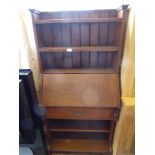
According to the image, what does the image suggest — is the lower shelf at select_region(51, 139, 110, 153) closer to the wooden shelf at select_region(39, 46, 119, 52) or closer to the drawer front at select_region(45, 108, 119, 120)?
the drawer front at select_region(45, 108, 119, 120)

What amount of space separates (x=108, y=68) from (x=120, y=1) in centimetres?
60

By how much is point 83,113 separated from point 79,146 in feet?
1.84

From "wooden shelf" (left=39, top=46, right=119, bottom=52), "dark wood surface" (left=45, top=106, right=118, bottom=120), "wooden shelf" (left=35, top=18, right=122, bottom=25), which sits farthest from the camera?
"dark wood surface" (left=45, top=106, right=118, bottom=120)

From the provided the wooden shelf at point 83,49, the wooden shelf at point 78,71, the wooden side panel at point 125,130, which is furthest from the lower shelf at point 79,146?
the wooden shelf at point 83,49

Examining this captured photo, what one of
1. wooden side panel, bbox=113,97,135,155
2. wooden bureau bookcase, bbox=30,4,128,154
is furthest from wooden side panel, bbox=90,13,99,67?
wooden side panel, bbox=113,97,135,155

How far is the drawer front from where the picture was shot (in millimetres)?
1562

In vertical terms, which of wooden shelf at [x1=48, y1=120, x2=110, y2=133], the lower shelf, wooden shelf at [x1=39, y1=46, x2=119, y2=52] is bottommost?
the lower shelf

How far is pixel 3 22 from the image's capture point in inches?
23.4

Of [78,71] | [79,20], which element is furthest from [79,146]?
[79,20]

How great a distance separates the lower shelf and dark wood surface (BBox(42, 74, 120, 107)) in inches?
25.2

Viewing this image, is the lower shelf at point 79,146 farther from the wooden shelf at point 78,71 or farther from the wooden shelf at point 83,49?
the wooden shelf at point 83,49

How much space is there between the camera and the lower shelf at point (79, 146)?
1891mm

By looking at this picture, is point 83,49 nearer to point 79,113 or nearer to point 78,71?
point 78,71
